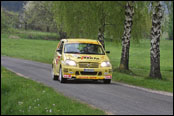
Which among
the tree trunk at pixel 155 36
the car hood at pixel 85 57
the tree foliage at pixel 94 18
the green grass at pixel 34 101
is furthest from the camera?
the tree foliage at pixel 94 18

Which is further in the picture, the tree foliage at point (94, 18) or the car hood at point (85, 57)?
the tree foliage at point (94, 18)

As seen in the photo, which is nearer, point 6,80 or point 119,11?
point 6,80

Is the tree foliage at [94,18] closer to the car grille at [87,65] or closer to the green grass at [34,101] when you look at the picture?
the green grass at [34,101]

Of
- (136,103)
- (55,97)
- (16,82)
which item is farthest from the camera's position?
(16,82)

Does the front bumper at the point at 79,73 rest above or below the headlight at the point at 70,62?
below

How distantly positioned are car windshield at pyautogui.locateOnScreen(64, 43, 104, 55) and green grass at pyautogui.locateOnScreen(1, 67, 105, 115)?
1.81m

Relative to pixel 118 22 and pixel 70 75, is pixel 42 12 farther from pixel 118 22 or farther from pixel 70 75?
pixel 70 75

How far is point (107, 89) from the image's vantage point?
16625 millimetres

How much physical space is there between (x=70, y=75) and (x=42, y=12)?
75.0 m

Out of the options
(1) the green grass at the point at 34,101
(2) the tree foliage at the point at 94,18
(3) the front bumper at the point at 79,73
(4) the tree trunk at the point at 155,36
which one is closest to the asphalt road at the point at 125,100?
(1) the green grass at the point at 34,101

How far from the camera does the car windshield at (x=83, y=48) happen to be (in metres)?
12.3

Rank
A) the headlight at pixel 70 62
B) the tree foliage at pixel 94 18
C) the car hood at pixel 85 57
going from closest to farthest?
the car hood at pixel 85 57 → the headlight at pixel 70 62 → the tree foliage at pixel 94 18

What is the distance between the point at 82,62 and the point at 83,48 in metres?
0.60

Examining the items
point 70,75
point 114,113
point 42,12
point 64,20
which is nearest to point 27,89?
point 70,75
